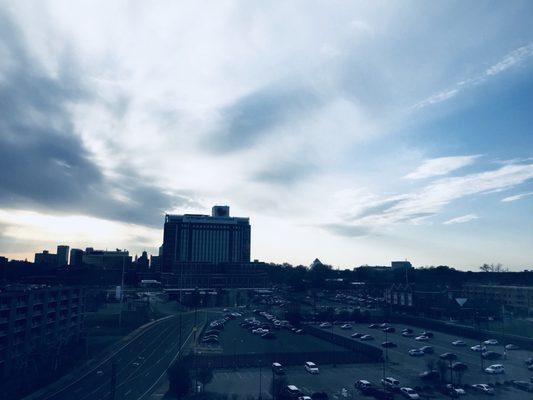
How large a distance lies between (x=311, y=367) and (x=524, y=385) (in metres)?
17.4

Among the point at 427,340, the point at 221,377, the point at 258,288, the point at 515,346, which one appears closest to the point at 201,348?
the point at 221,377

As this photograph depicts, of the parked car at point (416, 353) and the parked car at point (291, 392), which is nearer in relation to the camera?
the parked car at point (291, 392)

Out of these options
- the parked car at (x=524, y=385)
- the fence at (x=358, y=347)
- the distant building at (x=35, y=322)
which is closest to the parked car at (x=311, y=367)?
the fence at (x=358, y=347)

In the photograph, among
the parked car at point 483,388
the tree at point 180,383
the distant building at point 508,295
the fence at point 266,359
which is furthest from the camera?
the distant building at point 508,295

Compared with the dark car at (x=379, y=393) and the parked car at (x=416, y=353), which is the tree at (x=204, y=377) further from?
the parked car at (x=416, y=353)

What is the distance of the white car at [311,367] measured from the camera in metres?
34.0

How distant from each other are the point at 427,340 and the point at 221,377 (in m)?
29.2

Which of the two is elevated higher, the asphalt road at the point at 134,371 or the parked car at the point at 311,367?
the parked car at the point at 311,367

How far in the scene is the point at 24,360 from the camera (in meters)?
35.6

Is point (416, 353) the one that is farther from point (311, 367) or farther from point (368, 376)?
point (311, 367)

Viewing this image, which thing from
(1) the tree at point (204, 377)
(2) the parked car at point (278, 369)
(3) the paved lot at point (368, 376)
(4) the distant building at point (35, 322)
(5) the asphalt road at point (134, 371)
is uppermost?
(4) the distant building at point (35, 322)

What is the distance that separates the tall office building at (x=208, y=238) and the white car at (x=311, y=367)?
9408 centimetres

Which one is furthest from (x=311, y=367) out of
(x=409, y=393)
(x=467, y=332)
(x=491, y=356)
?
(x=467, y=332)

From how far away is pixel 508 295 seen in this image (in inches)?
2785
